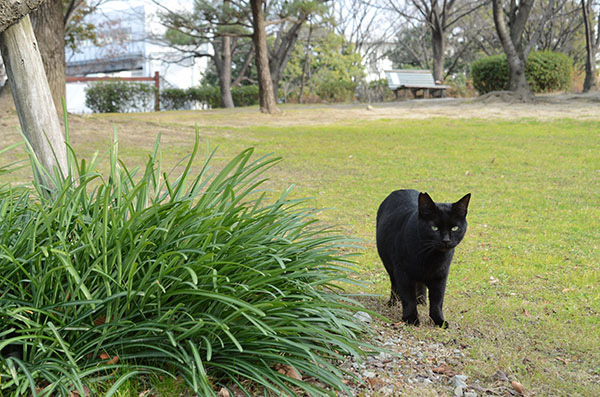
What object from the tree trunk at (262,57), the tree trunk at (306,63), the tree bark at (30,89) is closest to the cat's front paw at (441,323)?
the tree bark at (30,89)

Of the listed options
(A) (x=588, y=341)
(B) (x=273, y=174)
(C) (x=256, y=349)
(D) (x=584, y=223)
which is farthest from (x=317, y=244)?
(B) (x=273, y=174)

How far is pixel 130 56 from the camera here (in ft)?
111

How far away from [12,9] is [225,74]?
24.1m

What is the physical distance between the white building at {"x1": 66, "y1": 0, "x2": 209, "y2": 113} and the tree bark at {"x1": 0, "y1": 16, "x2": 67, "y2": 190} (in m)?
25.7

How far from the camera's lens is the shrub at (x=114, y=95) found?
2475 cm

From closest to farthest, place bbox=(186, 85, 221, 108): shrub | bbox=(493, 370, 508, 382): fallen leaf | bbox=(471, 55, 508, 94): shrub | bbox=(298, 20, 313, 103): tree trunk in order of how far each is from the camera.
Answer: bbox=(493, 370, 508, 382): fallen leaf → bbox=(471, 55, 508, 94): shrub → bbox=(186, 85, 221, 108): shrub → bbox=(298, 20, 313, 103): tree trunk

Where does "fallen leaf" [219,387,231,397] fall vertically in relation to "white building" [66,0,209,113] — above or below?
below

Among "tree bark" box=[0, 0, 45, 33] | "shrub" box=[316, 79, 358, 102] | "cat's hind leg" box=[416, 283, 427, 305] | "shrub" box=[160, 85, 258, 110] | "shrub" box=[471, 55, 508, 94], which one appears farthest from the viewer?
"shrub" box=[160, 85, 258, 110]

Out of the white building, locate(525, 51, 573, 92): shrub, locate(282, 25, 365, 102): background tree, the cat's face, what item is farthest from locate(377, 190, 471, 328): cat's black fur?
the white building

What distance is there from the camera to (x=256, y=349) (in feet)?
7.55

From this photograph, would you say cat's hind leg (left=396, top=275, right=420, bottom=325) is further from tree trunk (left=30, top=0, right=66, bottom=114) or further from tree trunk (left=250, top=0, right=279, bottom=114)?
tree trunk (left=250, top=0, right=279, bottom=114)

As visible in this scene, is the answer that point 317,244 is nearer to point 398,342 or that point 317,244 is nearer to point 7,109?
point 398,342

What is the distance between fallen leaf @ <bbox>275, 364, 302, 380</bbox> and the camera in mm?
2312

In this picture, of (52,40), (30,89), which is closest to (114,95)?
(52,40)
